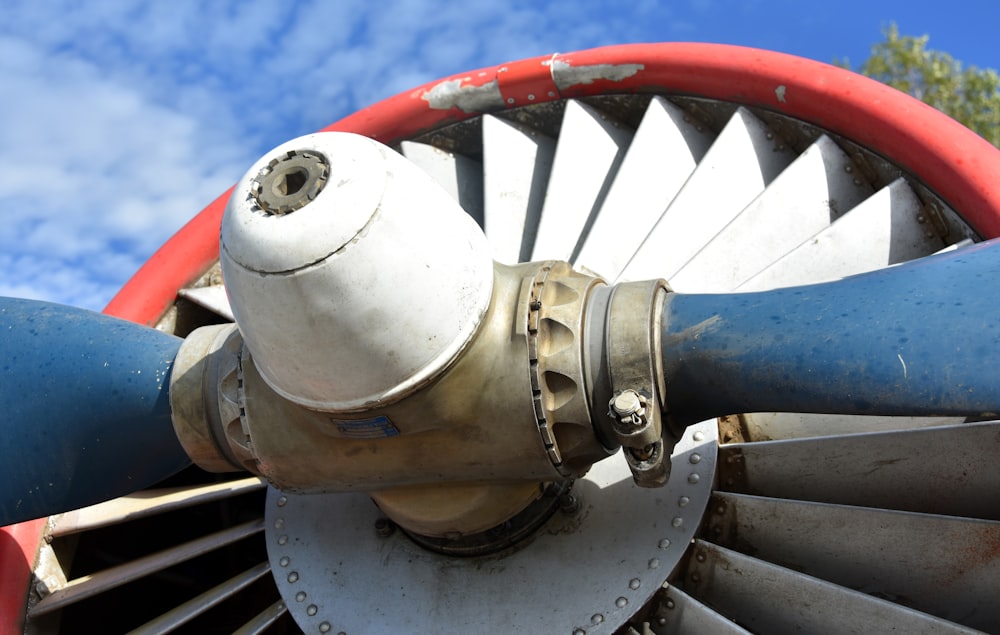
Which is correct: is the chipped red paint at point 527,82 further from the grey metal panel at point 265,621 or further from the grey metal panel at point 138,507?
the grey metal panel at point 265,621

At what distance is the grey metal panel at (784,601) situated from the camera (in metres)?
3.26

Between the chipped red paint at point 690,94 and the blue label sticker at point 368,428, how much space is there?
74.2 inches

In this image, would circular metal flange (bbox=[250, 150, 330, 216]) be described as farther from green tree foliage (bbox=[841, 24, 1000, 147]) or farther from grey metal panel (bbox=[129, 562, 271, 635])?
green tree foliage (bbox=[841, 24, 1000, 147])

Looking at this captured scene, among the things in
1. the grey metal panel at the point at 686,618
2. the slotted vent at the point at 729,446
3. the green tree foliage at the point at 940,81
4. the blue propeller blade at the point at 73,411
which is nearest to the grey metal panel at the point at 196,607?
the slotted vent at the point at 729,446

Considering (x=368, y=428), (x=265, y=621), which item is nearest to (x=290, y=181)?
(x=368, y=428)

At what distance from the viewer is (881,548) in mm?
3502

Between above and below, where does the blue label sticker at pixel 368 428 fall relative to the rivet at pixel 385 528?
above

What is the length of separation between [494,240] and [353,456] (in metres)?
1.87

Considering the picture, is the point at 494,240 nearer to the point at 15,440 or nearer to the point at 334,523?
the point at 334,523

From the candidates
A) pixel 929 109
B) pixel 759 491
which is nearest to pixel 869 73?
pixel 929 109

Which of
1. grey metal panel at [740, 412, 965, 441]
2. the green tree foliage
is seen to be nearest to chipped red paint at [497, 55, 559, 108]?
grey metal panel at [740, 412, 965, 441]

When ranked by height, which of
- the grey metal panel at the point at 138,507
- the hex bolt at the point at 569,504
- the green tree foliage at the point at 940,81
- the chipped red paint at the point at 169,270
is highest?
the green tree foliage at the point at 940,81

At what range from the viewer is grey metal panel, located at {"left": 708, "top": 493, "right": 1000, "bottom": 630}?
3348 mm

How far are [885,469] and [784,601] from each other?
0.58 meters
